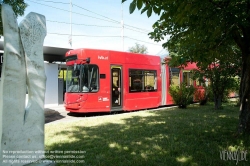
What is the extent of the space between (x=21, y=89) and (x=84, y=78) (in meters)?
7.08

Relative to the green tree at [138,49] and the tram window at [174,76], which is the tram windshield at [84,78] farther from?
the green tree at [138,49]

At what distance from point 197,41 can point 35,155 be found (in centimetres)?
423

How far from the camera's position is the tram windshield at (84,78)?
31.4 feet

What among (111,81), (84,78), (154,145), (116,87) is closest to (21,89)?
(154,145)

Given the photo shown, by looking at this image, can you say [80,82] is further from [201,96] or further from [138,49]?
[138,49]

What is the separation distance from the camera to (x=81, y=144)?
4723 millimetres

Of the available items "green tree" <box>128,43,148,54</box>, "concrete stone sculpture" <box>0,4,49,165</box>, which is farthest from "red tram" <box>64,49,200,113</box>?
"green tree" <box>128,43,148,54</box>

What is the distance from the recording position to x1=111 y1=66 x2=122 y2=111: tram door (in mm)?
10461

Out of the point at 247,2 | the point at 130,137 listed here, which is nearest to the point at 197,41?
the point at 247,2

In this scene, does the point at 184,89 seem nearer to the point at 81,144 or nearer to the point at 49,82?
the point at 81,144

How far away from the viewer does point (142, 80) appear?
1165 centimetres

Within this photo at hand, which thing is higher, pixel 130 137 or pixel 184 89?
pixel 184 89

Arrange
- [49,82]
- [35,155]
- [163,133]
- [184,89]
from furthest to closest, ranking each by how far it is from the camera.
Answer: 1. [49,82]
2. [184,89]
3. [163,133]
4. [35,155]

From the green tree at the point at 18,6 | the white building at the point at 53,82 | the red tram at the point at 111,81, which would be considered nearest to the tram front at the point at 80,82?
the red tram at the point at 111,81
